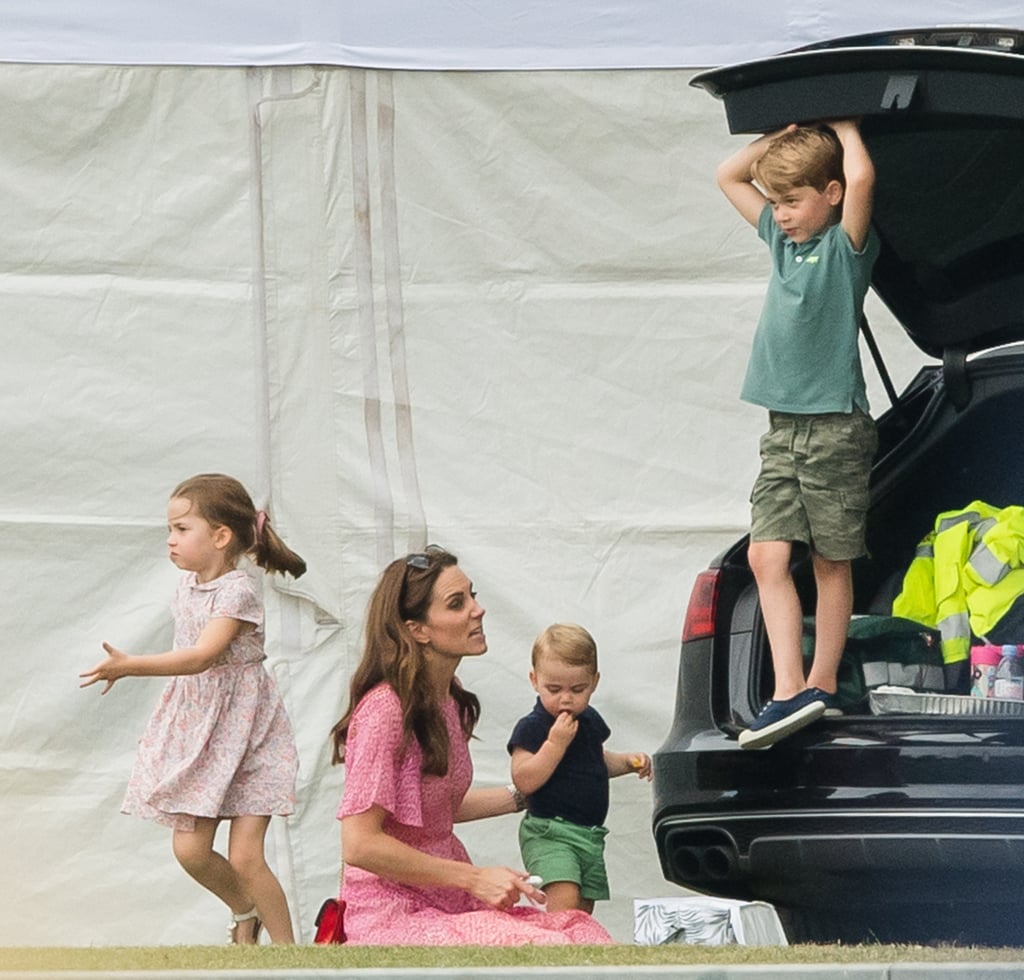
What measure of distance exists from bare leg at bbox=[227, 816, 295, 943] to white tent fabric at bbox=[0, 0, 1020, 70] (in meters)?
2.18

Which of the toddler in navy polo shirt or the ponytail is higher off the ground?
the ponytail

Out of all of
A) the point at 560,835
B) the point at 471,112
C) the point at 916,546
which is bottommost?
the point at 560,835

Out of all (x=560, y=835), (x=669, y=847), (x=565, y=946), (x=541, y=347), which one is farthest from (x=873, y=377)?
(x=565, y=946)

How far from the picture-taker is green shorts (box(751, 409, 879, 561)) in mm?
4383

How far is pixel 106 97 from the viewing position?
6.25 meters

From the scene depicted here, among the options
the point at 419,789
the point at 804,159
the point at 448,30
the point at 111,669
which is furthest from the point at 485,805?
the point at 448,30

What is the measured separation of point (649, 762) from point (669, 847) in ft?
3.25

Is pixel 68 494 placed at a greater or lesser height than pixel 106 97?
lesser

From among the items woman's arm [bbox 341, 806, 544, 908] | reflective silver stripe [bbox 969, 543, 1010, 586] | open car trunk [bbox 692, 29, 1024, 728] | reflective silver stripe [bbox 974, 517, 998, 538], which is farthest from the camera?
reflective silver stripe [bbox 974, 517, 998, 538]

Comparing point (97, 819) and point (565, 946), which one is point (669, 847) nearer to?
point (565, 946)

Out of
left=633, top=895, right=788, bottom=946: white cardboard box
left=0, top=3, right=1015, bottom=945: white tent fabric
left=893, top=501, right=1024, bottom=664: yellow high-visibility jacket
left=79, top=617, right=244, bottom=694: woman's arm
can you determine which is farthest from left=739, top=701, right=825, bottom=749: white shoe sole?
left=0, top=3, right=1015, bottom=945: white tent fabric

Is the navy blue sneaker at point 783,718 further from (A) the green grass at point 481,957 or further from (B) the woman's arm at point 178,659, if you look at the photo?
(B) the woman's arm at point 178,659

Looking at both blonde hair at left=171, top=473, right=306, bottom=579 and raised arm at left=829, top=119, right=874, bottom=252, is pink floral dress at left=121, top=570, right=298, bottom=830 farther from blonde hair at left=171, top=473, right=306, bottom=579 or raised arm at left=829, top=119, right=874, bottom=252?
raised arm at left=829, top=119, right=874, bottom=252

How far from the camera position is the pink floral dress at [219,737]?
528 centimetres
